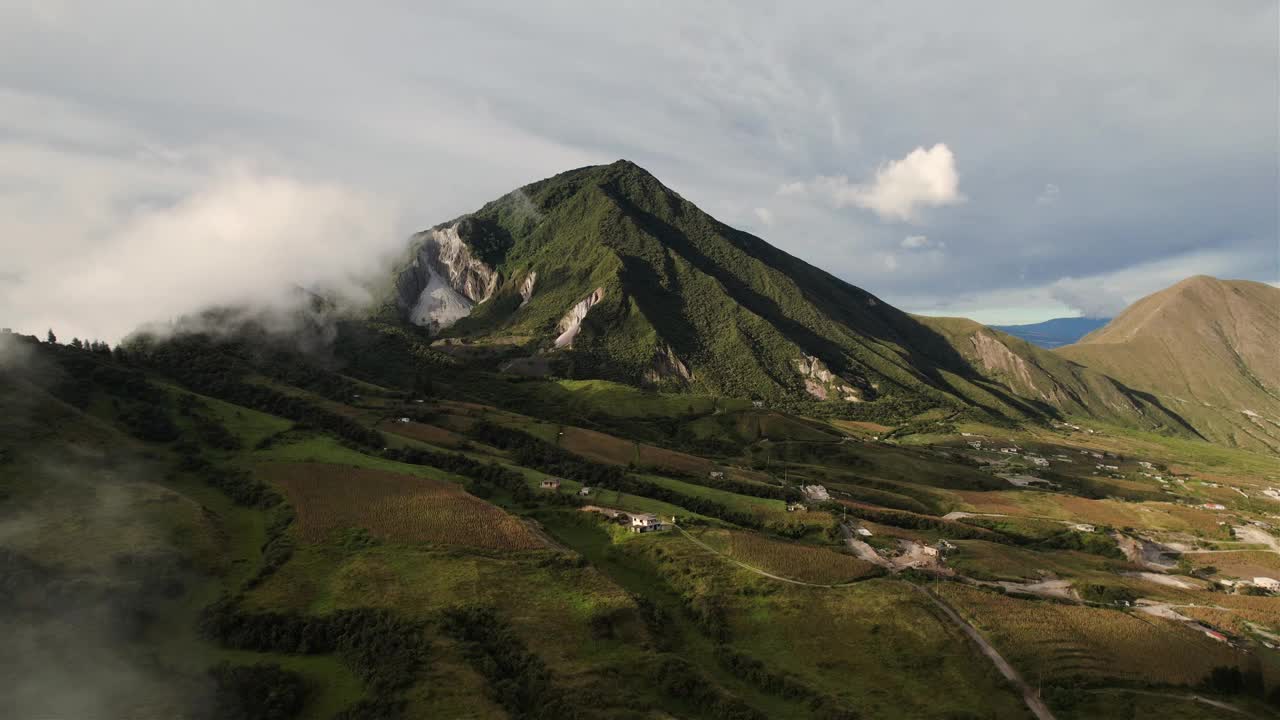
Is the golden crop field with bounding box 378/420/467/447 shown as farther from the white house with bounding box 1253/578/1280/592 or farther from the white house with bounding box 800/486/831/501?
the white house with bounding box 1253/578/1280/592

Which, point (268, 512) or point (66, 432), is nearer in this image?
point (268, 512)

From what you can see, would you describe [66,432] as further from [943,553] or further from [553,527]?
[943,553]

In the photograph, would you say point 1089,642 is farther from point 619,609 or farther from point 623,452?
point 623,452

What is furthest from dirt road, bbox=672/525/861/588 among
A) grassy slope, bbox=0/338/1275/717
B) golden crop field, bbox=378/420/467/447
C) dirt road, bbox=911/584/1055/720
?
golden crop field, bbox=378/420/467/447

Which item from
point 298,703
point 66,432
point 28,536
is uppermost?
point 66,432

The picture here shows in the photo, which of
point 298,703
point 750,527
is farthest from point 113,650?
point 750,527

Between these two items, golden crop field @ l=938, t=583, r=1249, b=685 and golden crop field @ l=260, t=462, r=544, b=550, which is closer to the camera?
golden crop field @ l=938, t=583, r=1249, b=685
